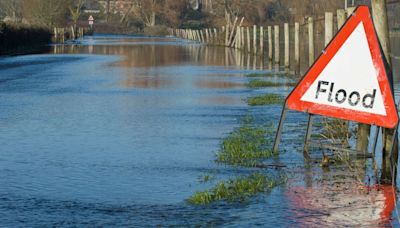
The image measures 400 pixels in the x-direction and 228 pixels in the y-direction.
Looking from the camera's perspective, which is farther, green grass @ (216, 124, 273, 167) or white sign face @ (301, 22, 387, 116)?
green grass @ (216, 124, 273, 167)

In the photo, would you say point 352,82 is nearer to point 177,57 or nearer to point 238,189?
point 238,189

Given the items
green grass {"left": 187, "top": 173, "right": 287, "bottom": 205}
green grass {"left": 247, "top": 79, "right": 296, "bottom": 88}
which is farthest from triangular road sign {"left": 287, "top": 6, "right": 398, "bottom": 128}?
green grass {"left": 247, "top": 79, "right": 296, "bottom": 88}

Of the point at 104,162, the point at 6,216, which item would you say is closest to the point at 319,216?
the point at 6,216

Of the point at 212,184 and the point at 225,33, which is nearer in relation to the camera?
the point at 212,184

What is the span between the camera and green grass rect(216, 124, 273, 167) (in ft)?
43.2

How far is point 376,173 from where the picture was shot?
11359 mm

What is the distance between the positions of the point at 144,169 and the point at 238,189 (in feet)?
6.83

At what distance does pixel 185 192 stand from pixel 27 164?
116 inches

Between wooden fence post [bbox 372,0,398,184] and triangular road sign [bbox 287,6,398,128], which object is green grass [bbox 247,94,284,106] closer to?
triangular road sign [bbox 287,6,398,128]

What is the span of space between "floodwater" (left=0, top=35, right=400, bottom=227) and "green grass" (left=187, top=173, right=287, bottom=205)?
170mm

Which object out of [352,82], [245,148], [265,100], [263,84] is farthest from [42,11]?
[352,82]

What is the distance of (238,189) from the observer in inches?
424

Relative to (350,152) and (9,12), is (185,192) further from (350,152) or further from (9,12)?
(9,12)

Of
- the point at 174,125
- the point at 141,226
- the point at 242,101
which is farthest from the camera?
the point at 242,101
